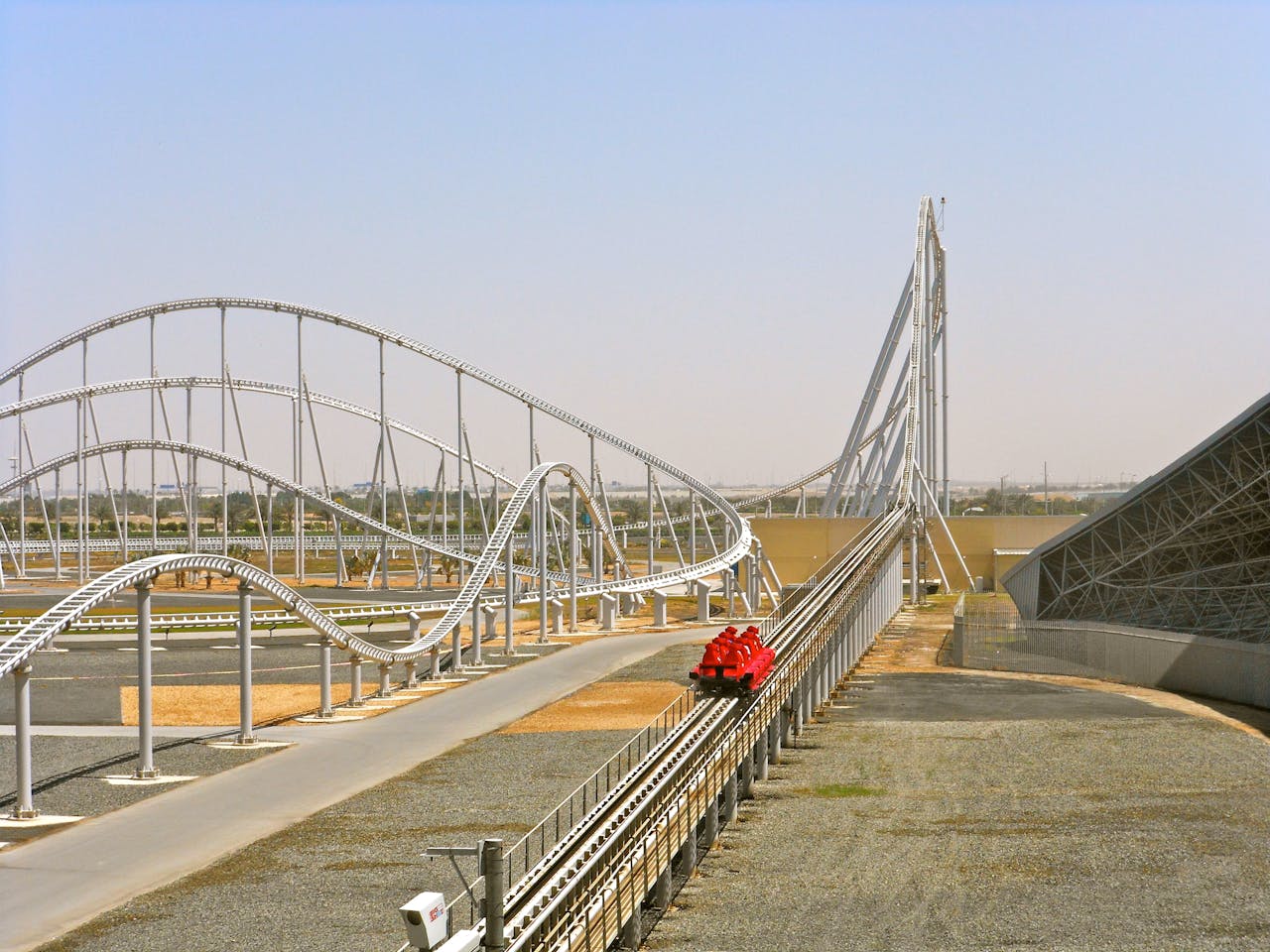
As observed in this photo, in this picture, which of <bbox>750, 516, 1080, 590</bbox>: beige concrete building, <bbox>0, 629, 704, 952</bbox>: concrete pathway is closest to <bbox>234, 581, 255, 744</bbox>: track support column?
A: <bbox>0, 629, 704, 952</bbox>: concrete pathway

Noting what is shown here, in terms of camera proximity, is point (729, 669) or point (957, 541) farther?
point (957, 541)

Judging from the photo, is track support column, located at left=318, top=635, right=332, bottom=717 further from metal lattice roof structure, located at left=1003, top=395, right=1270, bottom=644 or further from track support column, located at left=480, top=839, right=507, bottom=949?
metal lattice roof structure, located at left=1003, top=395, right=1270, bottom=644

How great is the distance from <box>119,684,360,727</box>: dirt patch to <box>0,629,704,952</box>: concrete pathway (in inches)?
96.6

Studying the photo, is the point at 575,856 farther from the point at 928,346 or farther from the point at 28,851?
the point at 928,346

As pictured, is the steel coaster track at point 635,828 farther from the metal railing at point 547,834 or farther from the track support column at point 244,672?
the track support column at point 244,672

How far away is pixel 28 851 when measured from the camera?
56.4 feet

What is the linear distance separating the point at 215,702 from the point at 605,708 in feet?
28.0

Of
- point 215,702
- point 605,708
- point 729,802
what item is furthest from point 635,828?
point 215,702

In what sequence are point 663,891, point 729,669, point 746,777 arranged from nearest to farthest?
point 663,891 → point 746,777 → point 729,669

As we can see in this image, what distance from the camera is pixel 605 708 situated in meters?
29.5

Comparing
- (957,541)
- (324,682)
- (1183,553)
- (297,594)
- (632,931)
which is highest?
(957,541)

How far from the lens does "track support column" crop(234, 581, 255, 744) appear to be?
25.1m

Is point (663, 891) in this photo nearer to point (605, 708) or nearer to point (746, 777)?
point (746, 777)

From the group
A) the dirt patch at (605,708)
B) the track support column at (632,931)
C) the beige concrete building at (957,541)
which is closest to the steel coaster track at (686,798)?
the track support column at (632,931)
